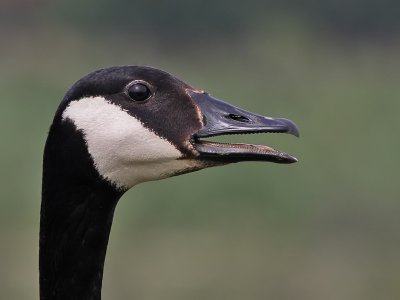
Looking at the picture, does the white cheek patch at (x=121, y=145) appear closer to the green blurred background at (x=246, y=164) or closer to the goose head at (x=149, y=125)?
the goose head at (x=149, y=125)

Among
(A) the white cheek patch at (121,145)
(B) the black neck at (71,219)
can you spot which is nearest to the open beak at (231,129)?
(A) the white cheek patch at (121,145)

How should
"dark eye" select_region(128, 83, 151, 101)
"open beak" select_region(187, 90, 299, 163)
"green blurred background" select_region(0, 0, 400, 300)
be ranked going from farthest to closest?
"green blurred background" select_region(0, 0, 400, 300), "dark eye" select_region(128, 83, 151, 101), "open beak" select_region(187, 90, 299, 163)

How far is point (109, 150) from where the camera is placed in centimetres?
493

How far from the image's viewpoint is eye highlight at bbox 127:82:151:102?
501 centimetres

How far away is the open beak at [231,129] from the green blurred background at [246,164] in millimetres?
5852

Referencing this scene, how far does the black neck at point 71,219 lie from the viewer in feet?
16.3

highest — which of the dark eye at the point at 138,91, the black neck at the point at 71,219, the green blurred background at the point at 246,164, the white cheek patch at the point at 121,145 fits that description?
the dark eye at the point at 138,91

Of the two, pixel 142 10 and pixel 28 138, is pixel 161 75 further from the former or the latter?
pixel 142 10

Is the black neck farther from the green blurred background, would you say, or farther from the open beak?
the green blurred background

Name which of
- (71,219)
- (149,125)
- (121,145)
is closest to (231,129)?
(149,125)

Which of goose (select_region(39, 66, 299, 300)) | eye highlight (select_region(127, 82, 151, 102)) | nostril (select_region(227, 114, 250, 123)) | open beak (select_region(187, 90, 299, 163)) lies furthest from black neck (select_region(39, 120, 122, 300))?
nostril (select_region(227, 114, 250, 123))

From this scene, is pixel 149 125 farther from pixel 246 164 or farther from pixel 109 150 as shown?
pixel 246 164

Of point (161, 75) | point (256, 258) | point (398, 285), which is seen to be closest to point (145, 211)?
point (256, 258)

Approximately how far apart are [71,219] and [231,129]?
77 centimetres
